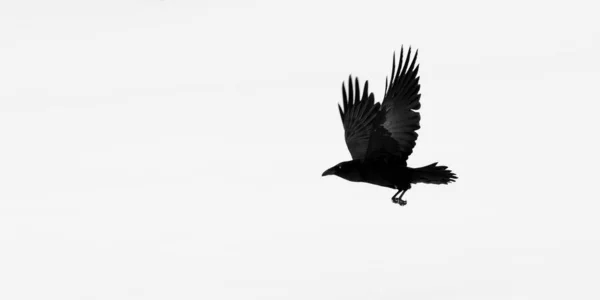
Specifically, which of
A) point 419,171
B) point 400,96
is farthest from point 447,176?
point 400,96

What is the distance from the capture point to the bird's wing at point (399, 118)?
6094mm

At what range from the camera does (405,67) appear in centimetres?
645

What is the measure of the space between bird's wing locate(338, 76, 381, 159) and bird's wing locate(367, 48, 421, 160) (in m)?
0.25

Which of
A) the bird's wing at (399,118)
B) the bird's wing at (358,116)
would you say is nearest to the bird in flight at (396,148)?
the bird's wing at (399,118)

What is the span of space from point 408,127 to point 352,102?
0.77 meters

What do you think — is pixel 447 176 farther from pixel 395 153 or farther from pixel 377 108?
pixel 377 108

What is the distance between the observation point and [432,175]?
6.15m

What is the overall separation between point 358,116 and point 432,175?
978mm

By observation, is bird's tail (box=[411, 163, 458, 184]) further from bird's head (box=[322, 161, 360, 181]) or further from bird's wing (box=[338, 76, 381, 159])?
bird's wing (box=[338, 76, 381, 159])

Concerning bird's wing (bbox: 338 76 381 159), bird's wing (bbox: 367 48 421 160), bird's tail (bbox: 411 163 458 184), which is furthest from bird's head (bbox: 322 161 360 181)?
bird's tail (bbox: 411 163 458 184)

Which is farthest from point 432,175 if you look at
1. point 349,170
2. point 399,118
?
point 349,170

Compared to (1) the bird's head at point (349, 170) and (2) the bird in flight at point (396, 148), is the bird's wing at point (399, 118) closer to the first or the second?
(2) the bird in flight at point (396, 148)

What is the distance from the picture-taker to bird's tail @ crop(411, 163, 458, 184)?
20.0 ft

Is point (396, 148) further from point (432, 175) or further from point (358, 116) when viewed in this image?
point (358, 116)
